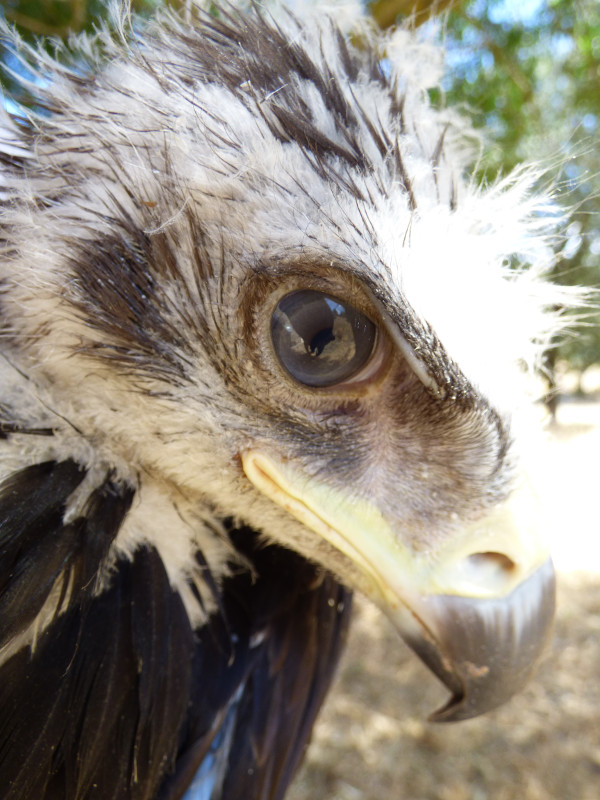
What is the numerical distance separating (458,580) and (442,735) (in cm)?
314

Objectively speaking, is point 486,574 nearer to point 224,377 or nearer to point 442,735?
point 224,377

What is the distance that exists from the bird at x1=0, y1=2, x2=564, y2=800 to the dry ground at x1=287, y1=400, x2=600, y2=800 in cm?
191

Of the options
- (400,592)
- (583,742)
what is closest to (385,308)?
(400,592)

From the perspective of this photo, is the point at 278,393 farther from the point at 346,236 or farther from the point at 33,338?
the point at 33,338

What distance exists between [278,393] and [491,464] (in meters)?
0.44

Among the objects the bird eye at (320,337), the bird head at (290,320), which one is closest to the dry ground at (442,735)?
the bird head at (290,320)

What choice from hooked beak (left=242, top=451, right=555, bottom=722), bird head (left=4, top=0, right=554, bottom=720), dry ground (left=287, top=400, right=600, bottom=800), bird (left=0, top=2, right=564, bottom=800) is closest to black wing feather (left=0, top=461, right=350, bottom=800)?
bird (left=0, top=2, right=564, bottom=800)

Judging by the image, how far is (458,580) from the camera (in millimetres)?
1065

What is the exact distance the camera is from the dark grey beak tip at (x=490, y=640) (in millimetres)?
1065

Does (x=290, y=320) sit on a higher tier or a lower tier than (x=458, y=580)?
higher

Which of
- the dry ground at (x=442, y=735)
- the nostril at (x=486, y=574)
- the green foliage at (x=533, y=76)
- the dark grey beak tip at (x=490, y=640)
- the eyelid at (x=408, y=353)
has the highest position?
the green foliage at (x=533, y=76)

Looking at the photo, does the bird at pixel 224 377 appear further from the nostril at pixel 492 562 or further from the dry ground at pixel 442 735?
the dry ground at pixel 442 735

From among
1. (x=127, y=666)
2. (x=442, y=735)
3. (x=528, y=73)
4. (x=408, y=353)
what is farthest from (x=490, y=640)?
(x=528, y=73)

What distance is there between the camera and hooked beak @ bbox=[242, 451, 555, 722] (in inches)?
42.1
